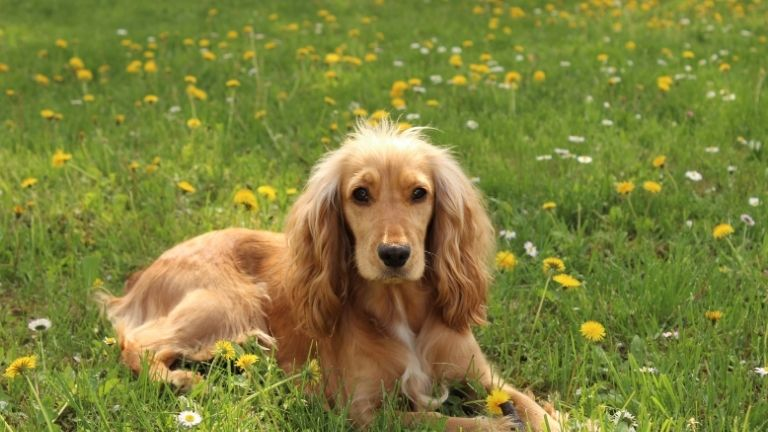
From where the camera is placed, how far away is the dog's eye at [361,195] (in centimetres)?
264

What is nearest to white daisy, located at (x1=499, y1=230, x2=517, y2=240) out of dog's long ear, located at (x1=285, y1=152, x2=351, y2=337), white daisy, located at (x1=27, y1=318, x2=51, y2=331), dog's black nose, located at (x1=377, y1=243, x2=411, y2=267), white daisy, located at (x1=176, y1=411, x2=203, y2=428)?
dog's long ear, located at (x1=285, y1=152, x2=351, y2=337)

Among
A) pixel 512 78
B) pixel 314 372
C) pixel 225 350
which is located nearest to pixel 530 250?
pixel 314 372

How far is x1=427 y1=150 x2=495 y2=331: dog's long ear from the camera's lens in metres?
2.78

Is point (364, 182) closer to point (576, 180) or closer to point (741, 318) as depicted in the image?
point (741, 318)

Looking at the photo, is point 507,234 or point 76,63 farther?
point 76,63

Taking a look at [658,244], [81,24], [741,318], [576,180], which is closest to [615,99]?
[576,180]

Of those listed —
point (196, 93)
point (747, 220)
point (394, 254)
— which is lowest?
point (747, 220)

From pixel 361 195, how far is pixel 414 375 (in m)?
0.62

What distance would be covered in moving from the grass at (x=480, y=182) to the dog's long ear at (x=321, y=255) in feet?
0.75

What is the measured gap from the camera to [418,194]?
266 centimetres

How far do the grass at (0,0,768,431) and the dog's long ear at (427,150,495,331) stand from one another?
345 millimetres

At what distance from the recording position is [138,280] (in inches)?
132

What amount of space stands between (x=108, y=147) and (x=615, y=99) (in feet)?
10.7

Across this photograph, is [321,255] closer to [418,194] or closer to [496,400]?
[418,194]
